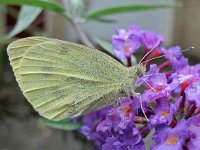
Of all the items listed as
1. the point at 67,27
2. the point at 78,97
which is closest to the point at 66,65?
the point at 78,97

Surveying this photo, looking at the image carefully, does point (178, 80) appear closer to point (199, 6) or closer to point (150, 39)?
point (150, 39)

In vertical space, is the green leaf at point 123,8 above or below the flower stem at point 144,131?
above

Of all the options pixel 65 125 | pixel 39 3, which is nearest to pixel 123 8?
pixel 39 3

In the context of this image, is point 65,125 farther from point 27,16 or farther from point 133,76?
point 27,16

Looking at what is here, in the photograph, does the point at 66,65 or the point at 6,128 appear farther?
the point at 6,128

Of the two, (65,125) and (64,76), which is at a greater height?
(64,76)

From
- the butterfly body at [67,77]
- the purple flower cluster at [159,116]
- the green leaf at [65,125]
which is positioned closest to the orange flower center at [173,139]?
the purple flower cluster at [159,116]

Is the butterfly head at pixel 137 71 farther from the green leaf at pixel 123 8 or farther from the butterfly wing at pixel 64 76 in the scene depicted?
the green leaf at pixel 123 8
